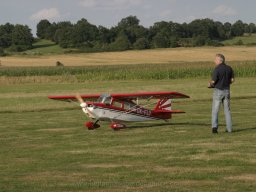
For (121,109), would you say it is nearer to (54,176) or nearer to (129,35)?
(54,176)

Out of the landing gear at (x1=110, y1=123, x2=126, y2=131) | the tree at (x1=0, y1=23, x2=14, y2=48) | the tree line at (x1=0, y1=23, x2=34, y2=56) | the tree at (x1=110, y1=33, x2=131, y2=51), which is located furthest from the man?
the tree at (x1=0, y1=23, x2=14, y2=48)

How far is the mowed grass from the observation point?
29.8 feet

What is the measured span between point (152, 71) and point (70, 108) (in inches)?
1276

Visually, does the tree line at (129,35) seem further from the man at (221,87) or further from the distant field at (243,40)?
the man at (221,87)

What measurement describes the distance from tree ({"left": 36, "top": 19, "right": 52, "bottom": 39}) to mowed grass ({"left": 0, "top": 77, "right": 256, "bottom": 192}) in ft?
396

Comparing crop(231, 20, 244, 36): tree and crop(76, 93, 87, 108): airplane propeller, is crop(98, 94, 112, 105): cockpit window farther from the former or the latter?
crop(231, 20, 244, 36): tree

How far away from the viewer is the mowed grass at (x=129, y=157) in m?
9.09

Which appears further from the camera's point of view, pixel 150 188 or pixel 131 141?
pixel 131 141

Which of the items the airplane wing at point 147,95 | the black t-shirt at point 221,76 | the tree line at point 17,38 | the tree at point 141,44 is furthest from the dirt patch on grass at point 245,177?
the tree line at point 17,38

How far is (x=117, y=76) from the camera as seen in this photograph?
58.8m

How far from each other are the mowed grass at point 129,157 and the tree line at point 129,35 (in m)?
88.8

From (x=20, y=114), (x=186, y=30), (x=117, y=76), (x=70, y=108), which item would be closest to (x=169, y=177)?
(x=20, y=114)

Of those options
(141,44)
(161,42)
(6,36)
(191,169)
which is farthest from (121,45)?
(191,169)

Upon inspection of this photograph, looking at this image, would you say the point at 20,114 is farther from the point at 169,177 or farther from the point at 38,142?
the point at 169,177
